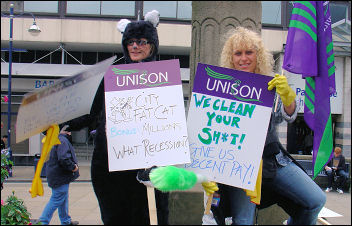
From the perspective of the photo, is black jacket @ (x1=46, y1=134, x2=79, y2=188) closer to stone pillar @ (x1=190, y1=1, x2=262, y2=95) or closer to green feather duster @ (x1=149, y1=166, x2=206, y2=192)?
stone pillar @ (x1=190, y1=1, x2=262, y2=95)

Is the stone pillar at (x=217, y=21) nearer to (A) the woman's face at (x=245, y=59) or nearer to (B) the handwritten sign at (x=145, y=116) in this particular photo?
(A) the woman's face at (x=245, y=59)

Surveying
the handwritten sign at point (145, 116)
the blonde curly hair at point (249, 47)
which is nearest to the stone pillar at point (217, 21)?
the blonde curly hair at point (249, 47)

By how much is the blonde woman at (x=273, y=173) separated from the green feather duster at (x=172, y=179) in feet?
1.78

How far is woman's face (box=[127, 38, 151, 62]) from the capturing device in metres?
2.46

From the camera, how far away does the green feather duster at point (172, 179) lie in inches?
75.4

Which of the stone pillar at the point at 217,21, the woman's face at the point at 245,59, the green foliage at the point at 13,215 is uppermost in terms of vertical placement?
the stone pillar at the point at 217,21

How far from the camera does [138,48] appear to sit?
8.07 ft

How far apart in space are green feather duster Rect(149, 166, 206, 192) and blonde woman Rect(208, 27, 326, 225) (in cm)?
54

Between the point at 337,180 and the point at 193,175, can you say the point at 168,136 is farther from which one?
the point at 337,180

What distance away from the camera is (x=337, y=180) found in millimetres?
8797

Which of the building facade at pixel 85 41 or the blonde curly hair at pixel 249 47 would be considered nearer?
the blonde curly hair at pixel 249 47

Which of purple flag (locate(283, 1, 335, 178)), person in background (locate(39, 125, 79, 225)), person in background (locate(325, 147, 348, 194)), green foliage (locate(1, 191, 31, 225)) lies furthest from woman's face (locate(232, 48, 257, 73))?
person in background (locate(325, 147, 348, 194))

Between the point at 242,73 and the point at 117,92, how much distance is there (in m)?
0.86

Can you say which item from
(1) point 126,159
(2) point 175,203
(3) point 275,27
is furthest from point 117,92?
(3) point 275,27
